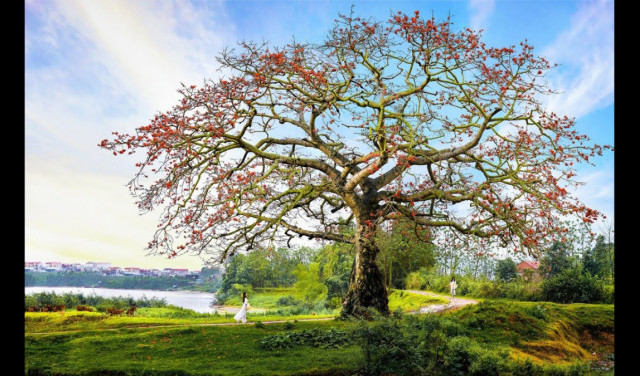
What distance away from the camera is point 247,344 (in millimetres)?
10688

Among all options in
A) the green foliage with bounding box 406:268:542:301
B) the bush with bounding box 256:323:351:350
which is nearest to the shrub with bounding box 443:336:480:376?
the bush with bounding box 256:323:351:350

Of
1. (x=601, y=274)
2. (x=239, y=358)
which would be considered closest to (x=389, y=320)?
(x=239, y=358)

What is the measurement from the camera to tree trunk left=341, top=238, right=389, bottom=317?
45.8ft

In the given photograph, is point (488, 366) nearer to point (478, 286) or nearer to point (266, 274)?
point (478, 286)

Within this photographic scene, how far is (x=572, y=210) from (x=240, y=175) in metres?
8.35

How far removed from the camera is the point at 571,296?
18203mm

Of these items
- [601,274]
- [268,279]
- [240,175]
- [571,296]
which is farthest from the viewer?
[268,279]

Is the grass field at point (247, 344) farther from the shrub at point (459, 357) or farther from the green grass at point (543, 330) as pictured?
the shrub at point (459, 357)

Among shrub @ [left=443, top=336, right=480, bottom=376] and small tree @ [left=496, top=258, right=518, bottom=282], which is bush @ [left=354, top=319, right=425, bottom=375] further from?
small tree @ [left=496, top=258, right=518, bottom=282]

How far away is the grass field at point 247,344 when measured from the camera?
859 centimetres

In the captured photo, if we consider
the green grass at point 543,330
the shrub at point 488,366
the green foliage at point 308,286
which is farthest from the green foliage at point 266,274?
the shrub at point 488,366

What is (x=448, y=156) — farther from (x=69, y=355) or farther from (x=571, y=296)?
(x=69, y=355)

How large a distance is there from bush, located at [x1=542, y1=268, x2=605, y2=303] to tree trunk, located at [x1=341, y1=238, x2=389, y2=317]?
872 centimetres

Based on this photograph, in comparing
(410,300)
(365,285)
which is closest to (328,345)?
(365,285)
